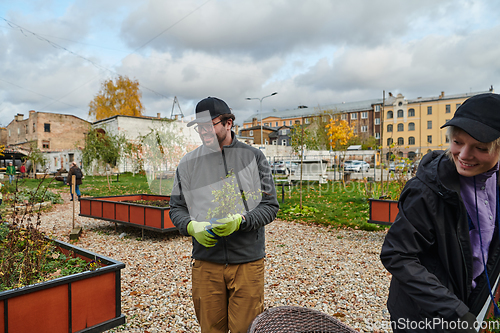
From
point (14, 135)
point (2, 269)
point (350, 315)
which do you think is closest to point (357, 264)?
point (350, 315)

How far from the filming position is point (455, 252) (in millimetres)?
1214

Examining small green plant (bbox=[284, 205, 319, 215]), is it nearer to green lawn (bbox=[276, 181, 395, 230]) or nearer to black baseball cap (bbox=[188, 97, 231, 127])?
green lawn (bbox=[276, 181, 395, 230])

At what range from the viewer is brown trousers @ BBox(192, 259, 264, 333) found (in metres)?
1.92

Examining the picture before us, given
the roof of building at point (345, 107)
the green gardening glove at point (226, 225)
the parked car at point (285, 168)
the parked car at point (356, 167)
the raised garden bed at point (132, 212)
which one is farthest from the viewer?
the roof of building at point (345, 107)

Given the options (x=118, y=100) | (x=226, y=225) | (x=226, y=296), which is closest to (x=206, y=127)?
(x=226, y=225)

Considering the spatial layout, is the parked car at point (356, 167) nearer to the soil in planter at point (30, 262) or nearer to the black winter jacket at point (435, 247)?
the soil in planter at point (30, 262)

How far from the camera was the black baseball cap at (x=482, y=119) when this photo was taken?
109cm

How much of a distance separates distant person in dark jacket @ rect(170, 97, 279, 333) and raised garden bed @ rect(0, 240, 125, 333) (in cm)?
97

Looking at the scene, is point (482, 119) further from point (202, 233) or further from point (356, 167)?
point (356, 167)

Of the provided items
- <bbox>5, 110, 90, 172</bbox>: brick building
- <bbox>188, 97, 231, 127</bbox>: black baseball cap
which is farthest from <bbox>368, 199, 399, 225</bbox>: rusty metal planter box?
<bbox>5, 110, 90, 172</bbox>: brick building

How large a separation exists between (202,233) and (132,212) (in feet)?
18.6

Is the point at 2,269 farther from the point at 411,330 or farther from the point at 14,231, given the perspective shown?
the point at 411,330

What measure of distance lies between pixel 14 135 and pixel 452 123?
58.9 m

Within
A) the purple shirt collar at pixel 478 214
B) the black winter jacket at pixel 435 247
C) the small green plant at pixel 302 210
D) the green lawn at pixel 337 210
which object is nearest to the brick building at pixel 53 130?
the green lawn at pixel 337 210
